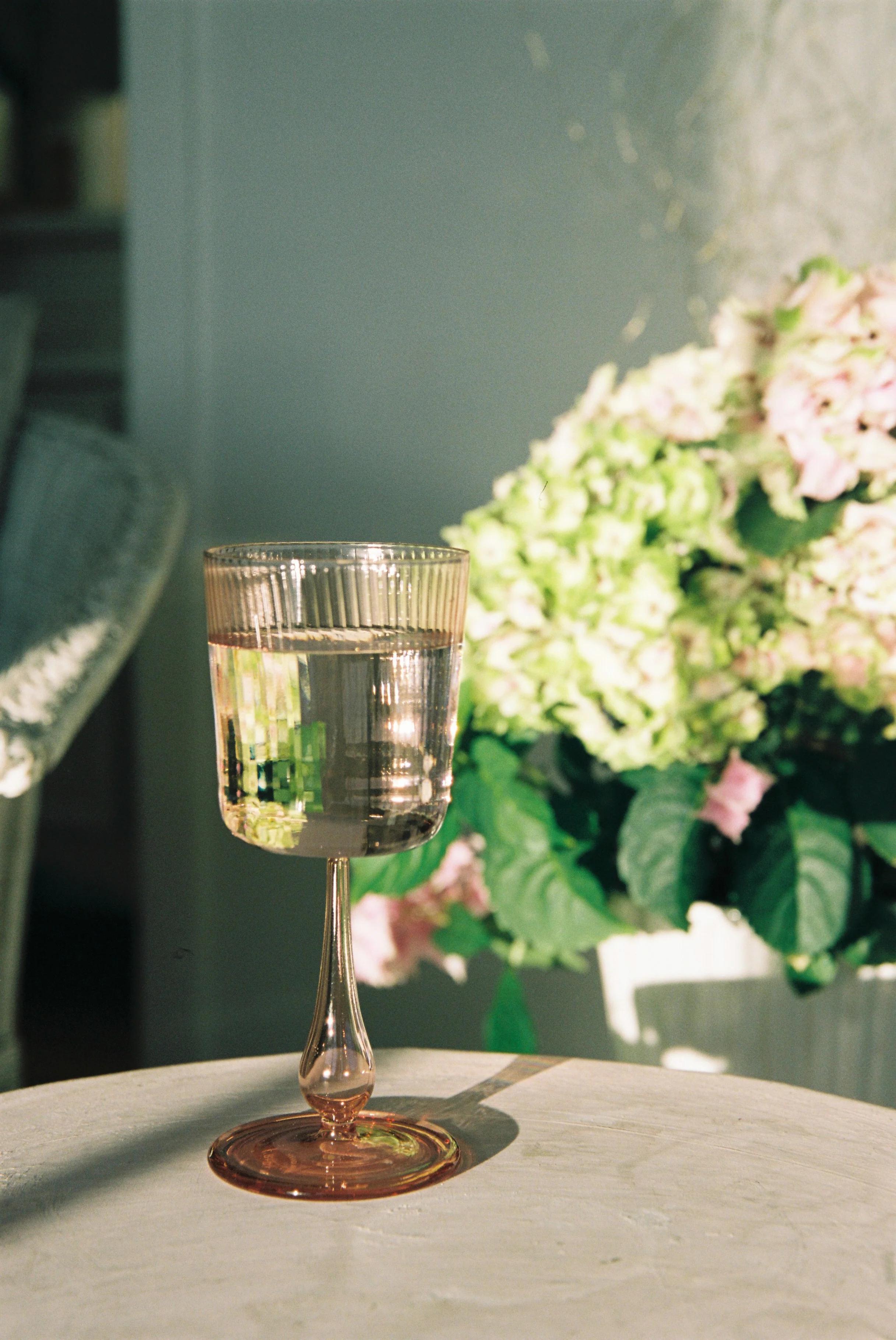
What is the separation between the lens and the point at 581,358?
1.45m

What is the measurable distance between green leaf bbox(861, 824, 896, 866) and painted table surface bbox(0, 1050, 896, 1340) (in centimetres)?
29

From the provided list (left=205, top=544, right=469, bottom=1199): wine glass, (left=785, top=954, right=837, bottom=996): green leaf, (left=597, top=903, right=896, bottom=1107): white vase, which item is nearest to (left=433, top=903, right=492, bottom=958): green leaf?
(left=597, top=903, right=896, bottom=1107): white vase

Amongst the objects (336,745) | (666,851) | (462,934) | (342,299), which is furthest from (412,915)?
(342,299)

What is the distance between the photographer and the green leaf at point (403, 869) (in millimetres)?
949

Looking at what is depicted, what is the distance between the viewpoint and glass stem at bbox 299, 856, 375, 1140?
20.9 inches

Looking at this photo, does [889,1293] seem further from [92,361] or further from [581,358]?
[92,361]

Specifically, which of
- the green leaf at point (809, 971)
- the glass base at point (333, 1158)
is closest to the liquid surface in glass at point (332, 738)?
the glass base at point (333, 1158)

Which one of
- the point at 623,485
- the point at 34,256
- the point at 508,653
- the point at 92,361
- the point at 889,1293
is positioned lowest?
the point at 889,1293

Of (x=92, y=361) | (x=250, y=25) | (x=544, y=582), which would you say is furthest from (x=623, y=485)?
(x=92, y=361)

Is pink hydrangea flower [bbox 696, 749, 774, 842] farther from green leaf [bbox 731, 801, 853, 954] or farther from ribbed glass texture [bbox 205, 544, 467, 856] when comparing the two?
ribbed glass texture [bbox 205, 544, 467, 856]

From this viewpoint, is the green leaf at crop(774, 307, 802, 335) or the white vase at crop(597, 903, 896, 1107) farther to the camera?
the white vase at crop(597, 903, 896, 1107)

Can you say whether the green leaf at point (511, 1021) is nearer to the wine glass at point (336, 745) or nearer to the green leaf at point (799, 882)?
the green leaf at point (799, 882)

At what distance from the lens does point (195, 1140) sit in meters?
0.55

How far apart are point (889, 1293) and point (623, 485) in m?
0.56
